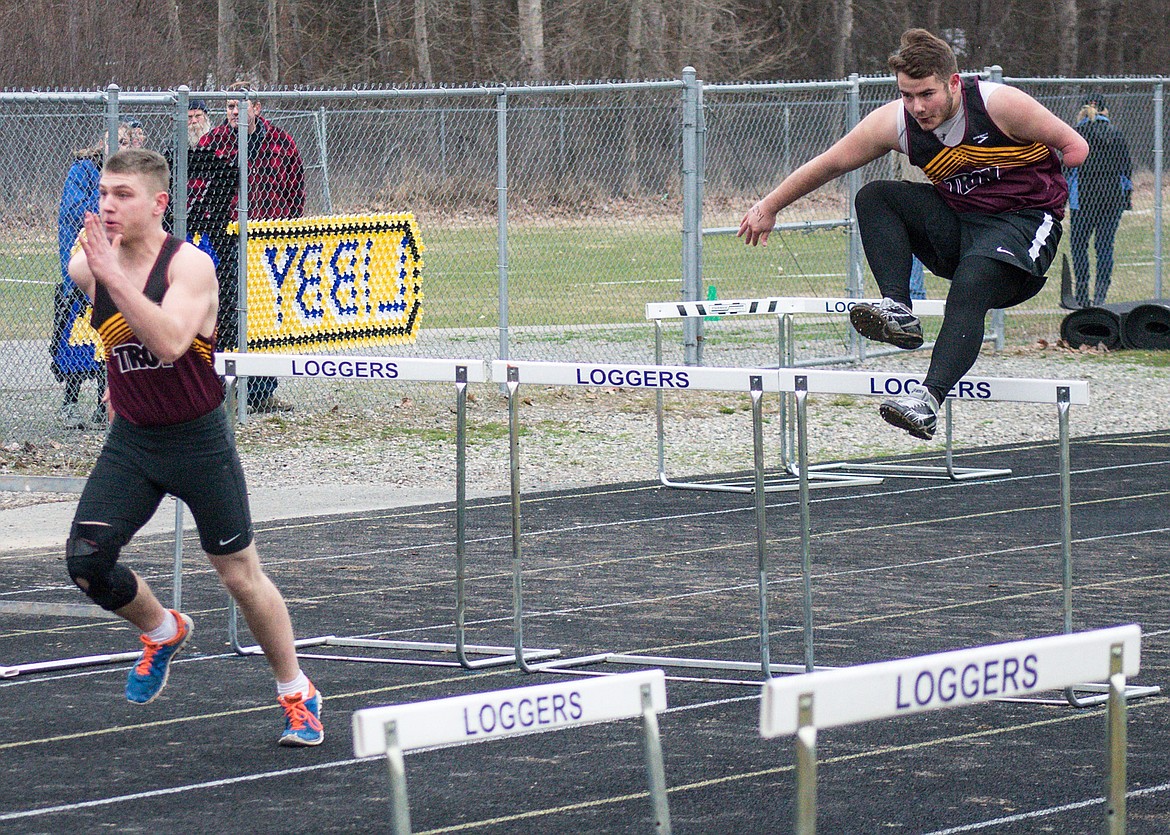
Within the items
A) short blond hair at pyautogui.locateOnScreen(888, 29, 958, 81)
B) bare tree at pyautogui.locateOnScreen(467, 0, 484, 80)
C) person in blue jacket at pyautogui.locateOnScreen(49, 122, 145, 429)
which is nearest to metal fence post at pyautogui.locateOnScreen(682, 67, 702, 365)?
person in blue jacket at pyautogui.locateOnScreen(49, 122, 145, 429)

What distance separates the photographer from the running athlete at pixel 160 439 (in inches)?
218

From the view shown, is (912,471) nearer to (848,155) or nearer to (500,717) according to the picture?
(848,155)

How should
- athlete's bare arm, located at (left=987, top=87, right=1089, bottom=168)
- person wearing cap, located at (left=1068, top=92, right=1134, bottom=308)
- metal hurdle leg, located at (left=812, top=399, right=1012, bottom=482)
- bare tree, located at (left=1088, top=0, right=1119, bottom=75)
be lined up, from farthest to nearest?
1. bare tree, located at (left=1088, top=0, right=1119, bottom=75)
2. person wearing cap, located at (left=1068, top=92, right=1134, bottom=308)
3. metal hurdle leg, located at (left=812, top=399, right=1012, bottom=482)
4. athlete's bare arm, located at (left=987, top=87, right=1089, bottom=168)

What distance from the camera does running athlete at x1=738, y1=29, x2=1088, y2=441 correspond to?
6117 millimetres

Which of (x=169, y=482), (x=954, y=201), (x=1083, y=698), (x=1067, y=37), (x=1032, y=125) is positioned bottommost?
(x=1083, y=698)

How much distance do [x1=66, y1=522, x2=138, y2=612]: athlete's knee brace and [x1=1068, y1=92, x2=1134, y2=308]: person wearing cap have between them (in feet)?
48.7

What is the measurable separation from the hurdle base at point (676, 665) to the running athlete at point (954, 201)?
Result: 104 centimetres

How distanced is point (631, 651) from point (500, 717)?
13.0ft

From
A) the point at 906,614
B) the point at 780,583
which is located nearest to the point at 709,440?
the point at 780,583

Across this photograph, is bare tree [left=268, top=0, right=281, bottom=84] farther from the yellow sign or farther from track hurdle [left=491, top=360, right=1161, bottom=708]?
track hurdle [left=491, top=360, right=1161, bottom=708]

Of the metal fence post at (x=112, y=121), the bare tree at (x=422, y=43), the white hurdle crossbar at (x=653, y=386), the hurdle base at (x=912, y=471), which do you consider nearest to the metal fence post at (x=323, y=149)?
the metal fence post at (x=112, y=121)

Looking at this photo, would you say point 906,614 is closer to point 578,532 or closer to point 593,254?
point 578,532

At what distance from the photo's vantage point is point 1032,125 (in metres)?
6.05

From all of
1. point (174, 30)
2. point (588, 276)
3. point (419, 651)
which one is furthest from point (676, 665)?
point (174, 30)
